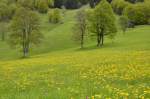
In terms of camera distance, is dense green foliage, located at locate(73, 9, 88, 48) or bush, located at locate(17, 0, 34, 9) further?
bush, located at locate(17, 0, 34, 9)

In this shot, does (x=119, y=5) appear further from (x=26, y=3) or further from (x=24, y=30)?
(x=24, y=30)

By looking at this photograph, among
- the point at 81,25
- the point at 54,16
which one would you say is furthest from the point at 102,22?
the point at 54,16

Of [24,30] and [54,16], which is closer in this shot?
[24,30]

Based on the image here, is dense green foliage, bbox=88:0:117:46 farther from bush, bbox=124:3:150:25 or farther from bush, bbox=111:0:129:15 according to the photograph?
bush, bbox=111:0:129:15

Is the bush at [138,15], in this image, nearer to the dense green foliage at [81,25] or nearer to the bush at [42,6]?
the dense green foliage at [81,25]

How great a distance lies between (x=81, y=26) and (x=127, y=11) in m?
50.4

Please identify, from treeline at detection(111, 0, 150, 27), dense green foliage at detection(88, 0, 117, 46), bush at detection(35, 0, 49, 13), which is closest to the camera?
dense green foliage at detection(88, 0, 117, 46)

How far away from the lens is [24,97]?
37.0 feet

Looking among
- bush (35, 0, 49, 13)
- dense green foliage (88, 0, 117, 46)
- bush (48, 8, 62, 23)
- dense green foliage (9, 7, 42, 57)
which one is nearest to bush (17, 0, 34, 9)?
bush (35, 0, 49, 13)

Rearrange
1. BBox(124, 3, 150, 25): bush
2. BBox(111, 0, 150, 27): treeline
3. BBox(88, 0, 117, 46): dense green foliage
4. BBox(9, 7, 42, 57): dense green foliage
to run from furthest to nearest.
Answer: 1. BBox(124, 3, 150, 25): bush
2. BBox(111, 0, 150, 27): treeline
3. BBox(88, 0, 117, 46): dense green foliage
4. BBox(9, 7, 42, 57): dense green foliage

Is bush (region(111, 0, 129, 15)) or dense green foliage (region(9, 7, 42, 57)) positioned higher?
bush (region(111, 0, 129, 15))

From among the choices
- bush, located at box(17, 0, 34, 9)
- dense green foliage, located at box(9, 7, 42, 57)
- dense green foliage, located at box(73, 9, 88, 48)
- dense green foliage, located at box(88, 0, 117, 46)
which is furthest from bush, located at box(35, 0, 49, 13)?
dense green foliage, located at box(9, 7, 42, 57)

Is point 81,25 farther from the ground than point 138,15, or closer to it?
closer to it

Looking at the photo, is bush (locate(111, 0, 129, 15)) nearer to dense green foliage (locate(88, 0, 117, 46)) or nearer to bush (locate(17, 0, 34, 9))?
bush (locate(17, 0, 34, 9))
